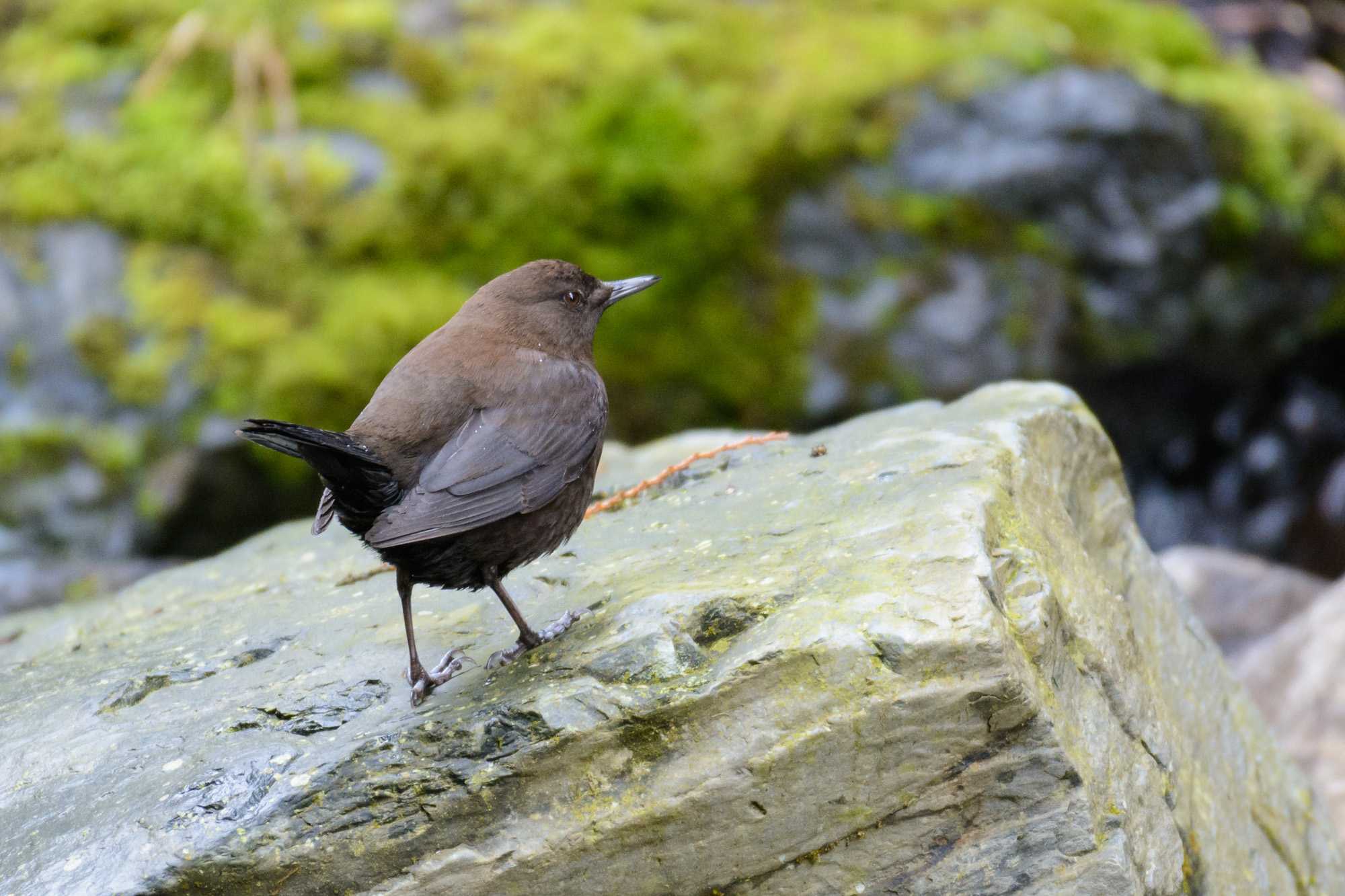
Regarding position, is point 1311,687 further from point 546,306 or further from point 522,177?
point 522,177

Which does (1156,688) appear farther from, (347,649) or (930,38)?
(930,38)

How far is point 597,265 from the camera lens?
8062 mm

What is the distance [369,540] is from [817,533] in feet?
4.08

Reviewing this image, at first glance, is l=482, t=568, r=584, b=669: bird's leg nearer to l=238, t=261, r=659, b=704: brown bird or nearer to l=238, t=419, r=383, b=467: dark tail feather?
l=238, t=261, r=659, b=704: brown bird

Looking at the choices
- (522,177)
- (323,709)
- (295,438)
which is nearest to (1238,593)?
(522,177)

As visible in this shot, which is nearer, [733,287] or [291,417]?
[291,417]

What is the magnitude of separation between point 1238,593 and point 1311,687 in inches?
56.1

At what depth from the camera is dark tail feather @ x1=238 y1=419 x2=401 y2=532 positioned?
3006 millimetres

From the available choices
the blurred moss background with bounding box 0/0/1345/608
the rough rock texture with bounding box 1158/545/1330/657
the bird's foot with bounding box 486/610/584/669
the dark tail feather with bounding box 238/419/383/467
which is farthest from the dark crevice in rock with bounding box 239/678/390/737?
the rough rock texture with bounding box 1158/545/1330/657

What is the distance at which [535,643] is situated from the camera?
11.5ft

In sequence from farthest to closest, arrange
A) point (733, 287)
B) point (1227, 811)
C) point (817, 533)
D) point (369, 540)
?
point (733, 287)
point (1227, 811)
point (817, 533)
point (369, 540)

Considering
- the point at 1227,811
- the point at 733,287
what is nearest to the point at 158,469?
the point at 733,287

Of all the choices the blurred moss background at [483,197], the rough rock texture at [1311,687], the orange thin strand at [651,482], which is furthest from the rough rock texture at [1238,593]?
the orange thin strand at [651,482]

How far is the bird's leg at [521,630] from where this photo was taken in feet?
11.5
